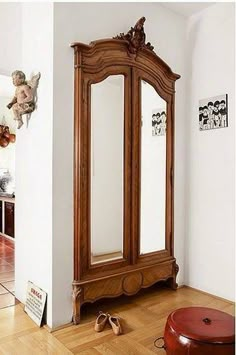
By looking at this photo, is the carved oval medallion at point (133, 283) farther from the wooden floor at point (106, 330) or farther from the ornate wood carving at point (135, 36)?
the ornate wood carving at point (135, 36)

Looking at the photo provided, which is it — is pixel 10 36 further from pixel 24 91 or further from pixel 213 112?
pixel 213 112

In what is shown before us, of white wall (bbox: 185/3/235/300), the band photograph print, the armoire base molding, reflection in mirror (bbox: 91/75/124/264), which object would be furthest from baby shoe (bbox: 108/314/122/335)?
the band photograph print

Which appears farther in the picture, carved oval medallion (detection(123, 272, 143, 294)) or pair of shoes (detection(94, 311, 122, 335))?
carved oval medallion (detection(123, 272, 143, 294))

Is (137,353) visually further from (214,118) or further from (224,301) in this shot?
(214,118)

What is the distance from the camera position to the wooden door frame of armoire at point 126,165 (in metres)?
2.43

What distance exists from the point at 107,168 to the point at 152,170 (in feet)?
1.79

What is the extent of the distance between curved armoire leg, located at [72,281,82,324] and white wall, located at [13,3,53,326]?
182 millimetres

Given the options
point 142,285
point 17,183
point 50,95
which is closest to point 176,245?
point 142,285

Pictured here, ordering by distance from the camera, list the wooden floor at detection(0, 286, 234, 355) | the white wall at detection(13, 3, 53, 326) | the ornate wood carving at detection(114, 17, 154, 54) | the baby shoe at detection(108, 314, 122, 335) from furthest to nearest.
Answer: the ornate wood carving at detection(114, 17, 154, 54) < the white wall at detection(13, 3, 53, 326) < the baby shoe at detection(108, 314, 122, 335) < the wooden floor at detection(0, 286, 234, 355)

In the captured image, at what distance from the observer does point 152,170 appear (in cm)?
301

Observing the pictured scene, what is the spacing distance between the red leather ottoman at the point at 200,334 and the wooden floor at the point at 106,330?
0.31 metres

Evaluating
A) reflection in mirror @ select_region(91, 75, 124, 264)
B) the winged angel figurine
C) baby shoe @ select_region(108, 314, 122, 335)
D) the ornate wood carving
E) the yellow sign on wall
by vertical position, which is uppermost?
the ornate wood carving

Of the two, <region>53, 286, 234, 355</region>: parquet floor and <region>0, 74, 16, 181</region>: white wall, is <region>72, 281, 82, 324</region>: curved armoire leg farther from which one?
<region>0, 74, 16, 181</region>: white wall

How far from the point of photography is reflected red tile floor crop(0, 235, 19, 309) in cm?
284
